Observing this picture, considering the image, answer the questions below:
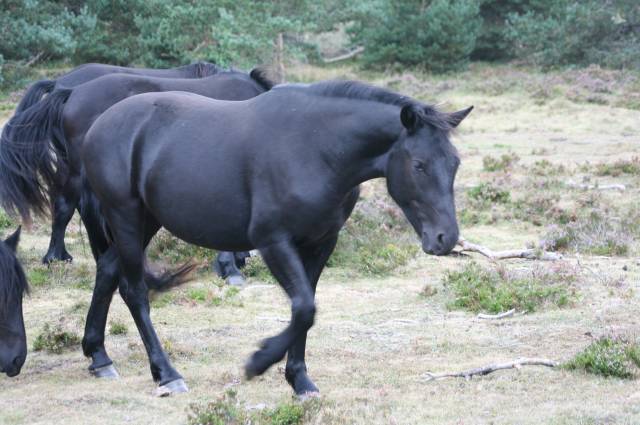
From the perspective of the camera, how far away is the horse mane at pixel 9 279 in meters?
5.52

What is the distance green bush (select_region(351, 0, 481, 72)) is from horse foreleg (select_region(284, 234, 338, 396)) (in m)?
23.8

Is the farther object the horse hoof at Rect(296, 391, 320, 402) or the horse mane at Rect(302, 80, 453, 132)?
the horse hoof at Rect(296, 391, 320, 402)

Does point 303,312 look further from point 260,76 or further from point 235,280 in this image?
point 260,76

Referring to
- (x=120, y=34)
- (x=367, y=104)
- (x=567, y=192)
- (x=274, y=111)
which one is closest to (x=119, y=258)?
(x=274, y=111)

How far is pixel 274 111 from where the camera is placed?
510 cm

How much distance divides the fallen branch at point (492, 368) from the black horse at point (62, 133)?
3301 mm

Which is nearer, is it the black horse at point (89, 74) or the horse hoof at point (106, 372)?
the horse hoof at point (106, 372)

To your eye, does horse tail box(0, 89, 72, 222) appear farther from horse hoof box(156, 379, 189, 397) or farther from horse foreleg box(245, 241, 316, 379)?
horse foreleg box(245, 241, 316, 379)

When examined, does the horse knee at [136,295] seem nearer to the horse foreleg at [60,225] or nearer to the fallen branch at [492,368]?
the fallen branch at [492,368]

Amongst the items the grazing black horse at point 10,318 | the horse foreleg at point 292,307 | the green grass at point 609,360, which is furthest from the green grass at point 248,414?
the green grass at point 609,360

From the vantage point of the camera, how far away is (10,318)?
5.56m

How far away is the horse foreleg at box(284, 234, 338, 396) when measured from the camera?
203 inches

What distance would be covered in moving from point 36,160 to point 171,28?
52.7 feet

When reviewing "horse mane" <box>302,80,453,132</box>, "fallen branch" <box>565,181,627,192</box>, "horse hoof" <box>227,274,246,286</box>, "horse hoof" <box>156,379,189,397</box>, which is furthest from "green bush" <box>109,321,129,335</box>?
"fallen branch" <box>565,181,627,192</box>
